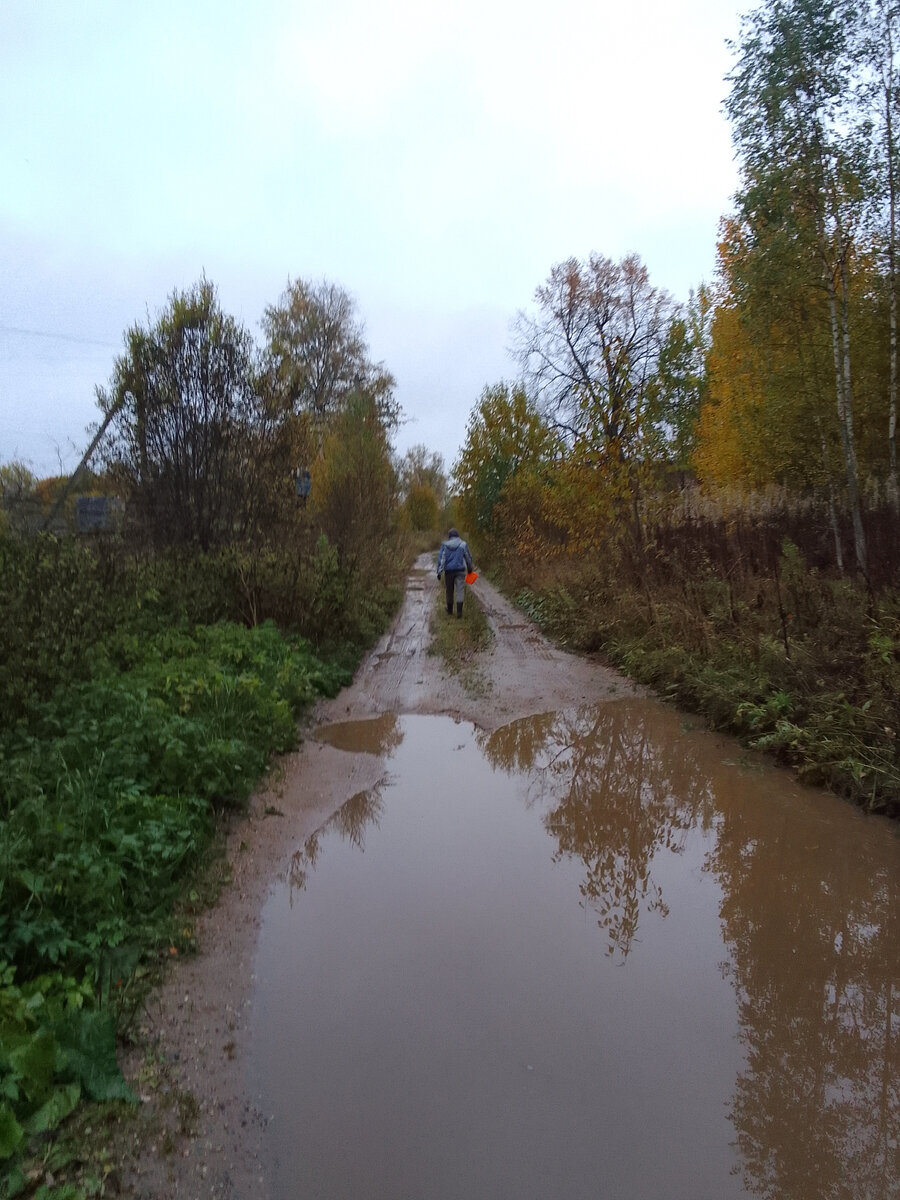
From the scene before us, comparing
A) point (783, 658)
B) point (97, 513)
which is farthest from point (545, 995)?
point (97, 513)

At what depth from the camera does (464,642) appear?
49.3ft

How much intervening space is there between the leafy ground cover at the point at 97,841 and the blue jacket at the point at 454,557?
9008 millimetres

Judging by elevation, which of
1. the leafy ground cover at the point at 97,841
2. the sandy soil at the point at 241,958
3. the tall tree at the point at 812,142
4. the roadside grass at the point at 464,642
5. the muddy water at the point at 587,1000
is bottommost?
the muddy water at the point at 587,1000

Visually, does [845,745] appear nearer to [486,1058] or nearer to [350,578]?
[486,1058]

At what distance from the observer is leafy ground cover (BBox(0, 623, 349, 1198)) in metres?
3.17

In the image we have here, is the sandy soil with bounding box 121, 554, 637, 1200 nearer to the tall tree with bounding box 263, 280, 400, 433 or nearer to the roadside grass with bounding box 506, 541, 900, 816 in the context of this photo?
the roadside grass with bounding box 506, 541, 900, 816

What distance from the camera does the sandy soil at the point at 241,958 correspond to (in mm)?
2965

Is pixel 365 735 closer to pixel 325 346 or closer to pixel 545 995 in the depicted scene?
pixel 545 995

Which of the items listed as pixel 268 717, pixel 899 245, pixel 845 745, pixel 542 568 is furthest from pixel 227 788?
pixel 542 568

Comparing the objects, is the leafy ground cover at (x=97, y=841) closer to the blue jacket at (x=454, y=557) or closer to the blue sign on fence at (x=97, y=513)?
the blue sign on fence at (x=97, y=513)

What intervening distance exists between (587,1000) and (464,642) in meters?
11.2

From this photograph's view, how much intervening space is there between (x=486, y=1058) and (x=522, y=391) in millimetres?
27169

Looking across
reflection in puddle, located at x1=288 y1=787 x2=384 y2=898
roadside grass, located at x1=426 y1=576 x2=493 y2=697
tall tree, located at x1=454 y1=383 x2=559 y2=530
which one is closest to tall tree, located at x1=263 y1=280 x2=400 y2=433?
tall tree, located at x1=454 y1=383 x2=559 y2=530

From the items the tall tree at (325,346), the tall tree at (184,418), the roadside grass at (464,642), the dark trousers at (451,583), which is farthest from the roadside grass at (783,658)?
the tall tree at (325,346)
